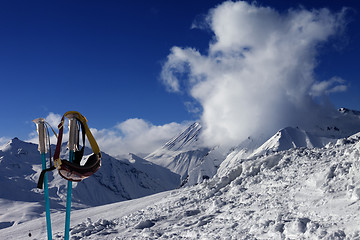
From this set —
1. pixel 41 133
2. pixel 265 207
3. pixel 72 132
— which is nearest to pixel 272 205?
pixel 265 207

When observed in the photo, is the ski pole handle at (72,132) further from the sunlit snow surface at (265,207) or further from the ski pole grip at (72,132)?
the sunlit snow surface at (265,207)

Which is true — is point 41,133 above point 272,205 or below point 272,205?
above

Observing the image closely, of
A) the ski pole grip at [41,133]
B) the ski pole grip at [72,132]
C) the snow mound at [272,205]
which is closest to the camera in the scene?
the ski pole grip at [72,132]

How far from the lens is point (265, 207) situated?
17047 millimetres

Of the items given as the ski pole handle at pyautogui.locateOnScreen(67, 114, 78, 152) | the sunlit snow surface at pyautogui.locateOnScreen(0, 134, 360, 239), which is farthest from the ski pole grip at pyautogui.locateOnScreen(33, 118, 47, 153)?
the sunlit snow surface at pyautogui.locateOnScreen(0, 134, 360, 239)

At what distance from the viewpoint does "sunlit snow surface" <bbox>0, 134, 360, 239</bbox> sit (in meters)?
12.4

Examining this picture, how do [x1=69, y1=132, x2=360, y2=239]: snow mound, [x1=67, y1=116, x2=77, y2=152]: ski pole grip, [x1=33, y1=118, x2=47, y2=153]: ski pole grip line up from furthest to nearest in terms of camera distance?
1. [x1=69, y1=132, x2=360, y2=239]: snow mound
2. [x1=33, y1=118, x2=47, y2=153]: ski pole grip
3. [x1=67, y1=116, x2=77, y2=152]: ski pole grip

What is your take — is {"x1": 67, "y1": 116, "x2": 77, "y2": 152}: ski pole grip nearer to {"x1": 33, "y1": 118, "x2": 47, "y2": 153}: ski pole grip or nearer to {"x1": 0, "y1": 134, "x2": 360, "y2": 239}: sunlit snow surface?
{"x1": 33, "y1": 118, "x2": 47, "y2": 153}: ski pole grip

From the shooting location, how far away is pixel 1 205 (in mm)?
114000

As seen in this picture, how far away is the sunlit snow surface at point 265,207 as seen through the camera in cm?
1241

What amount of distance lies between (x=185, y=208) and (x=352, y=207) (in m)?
12.6

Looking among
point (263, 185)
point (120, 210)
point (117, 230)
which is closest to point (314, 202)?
point (263, 185)

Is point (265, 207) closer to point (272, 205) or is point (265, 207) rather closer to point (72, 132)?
point (272, 205)

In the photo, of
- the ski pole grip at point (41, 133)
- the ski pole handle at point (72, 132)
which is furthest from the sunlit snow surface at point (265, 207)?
the ski pole grip at point (41, 133)
